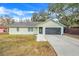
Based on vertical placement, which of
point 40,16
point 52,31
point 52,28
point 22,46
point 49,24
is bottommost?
point 22,46

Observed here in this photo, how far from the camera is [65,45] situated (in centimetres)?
984

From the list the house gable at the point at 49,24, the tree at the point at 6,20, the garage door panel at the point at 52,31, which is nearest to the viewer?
the tree at the point at 6,20

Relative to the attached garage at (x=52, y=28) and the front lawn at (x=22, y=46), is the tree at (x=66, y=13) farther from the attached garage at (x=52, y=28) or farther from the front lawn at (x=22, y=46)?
the front lawn at (x=22, y=46)

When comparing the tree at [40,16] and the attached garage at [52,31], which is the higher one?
the tree at [40,16]

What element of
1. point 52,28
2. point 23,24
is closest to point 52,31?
point 52,28

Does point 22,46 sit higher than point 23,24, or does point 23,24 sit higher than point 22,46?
point 23,24

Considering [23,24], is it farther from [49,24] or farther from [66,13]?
[66,13]

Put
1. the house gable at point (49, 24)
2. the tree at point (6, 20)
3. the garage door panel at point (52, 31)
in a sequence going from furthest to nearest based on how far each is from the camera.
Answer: the garage door panel at point (52, 31)
the house gable at point (49, 24)
the tree at point (6, 20)

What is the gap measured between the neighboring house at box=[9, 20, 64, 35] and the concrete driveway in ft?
0.79

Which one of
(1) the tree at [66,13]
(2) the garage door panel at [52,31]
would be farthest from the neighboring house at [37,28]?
(1) the tree at [66,13]

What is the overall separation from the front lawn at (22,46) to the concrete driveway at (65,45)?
0.18 meters

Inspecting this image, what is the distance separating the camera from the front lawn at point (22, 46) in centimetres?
976

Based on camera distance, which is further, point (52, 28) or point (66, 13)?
point (52, 28)

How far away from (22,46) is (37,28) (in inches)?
31.3
